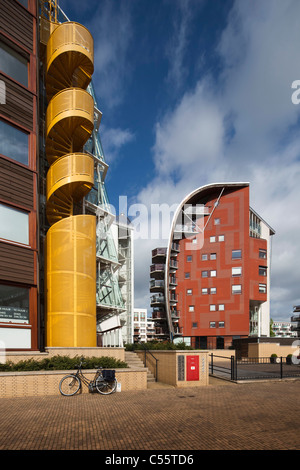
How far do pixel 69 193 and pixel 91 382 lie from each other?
10557mm

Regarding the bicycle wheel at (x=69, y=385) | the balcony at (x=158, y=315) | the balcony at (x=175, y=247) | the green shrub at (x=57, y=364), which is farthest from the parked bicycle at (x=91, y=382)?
the balcony at (x=158, y=315)

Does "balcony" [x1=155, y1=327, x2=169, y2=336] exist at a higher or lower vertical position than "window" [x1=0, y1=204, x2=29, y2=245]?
lower

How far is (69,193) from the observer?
20.6 metres

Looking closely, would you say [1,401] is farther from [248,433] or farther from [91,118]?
[91,118]

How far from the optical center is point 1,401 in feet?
38.2

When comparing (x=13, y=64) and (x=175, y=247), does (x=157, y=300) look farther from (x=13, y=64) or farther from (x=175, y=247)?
(x=13, y=64)

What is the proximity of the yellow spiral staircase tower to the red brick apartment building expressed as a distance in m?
32.5

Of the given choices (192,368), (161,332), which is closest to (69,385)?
(192,368)

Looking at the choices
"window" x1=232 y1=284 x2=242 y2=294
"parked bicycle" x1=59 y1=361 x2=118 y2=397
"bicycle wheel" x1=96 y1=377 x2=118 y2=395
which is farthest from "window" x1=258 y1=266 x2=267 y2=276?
"parked bicycle" x1=59 y1=361 x2=118 y2=397

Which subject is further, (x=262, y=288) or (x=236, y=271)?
(x=262, y=288)

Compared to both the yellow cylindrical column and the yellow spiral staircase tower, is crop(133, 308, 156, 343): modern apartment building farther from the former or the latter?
the yellow cylindrical column

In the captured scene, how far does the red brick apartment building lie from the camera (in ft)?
169

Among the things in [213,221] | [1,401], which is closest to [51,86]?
[1,401]
